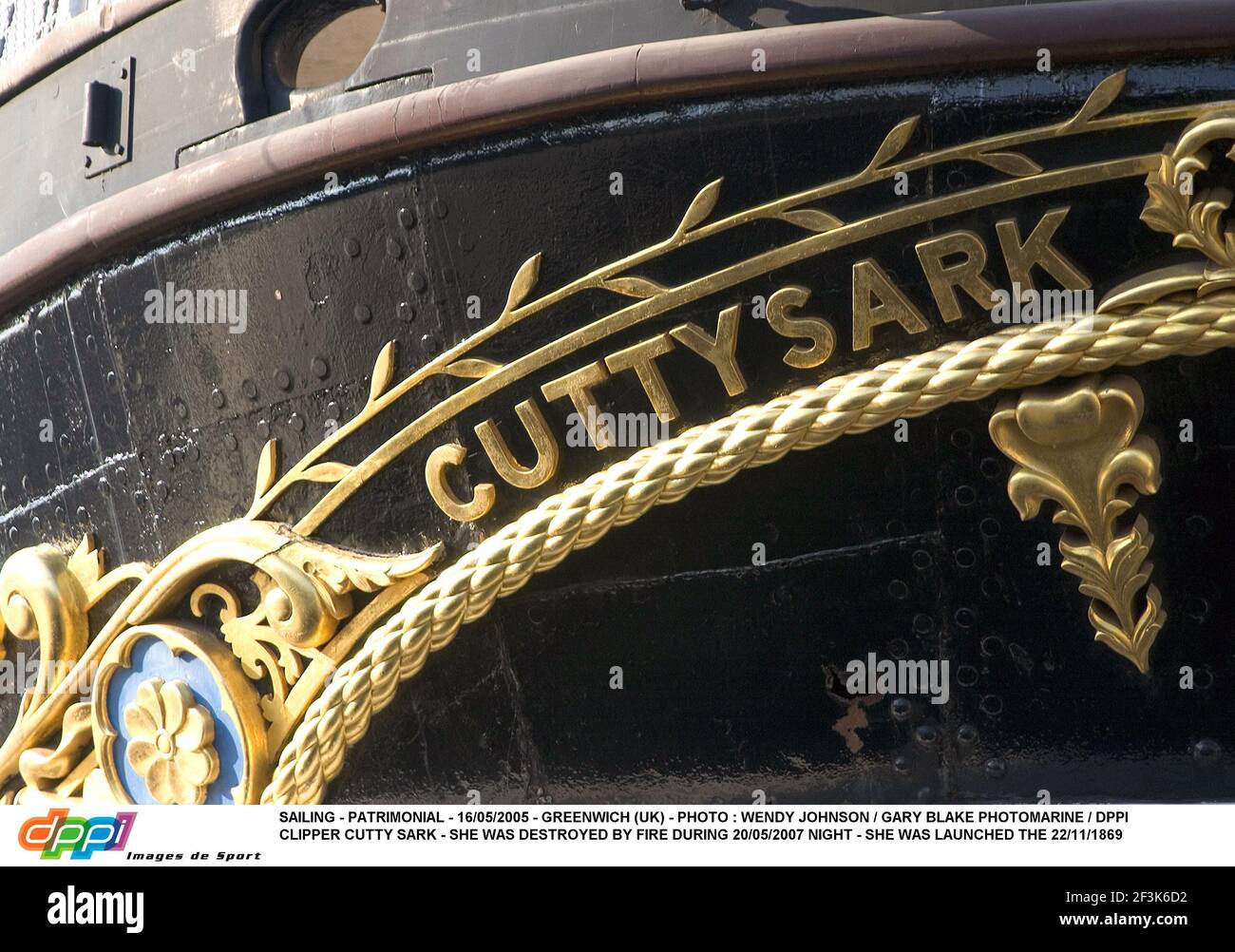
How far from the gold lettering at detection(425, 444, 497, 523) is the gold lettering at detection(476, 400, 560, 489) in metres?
0.05

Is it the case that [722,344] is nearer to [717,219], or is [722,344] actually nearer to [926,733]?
[717,219]

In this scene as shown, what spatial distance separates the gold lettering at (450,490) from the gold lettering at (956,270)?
855 millimetres

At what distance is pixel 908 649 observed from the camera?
238 centimetres

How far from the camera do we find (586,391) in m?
2.44

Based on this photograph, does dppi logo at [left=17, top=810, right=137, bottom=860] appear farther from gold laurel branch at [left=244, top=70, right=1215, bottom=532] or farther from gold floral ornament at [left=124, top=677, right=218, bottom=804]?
gold laurel branch at [left=244, top=70, right=1215, bottom=532]

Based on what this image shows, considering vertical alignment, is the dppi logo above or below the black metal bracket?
below

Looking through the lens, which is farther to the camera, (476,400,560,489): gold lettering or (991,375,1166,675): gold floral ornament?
(476,400,560,489): gold lettering

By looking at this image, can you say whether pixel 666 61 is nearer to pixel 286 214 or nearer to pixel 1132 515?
pixel 286 214

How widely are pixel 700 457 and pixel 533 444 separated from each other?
32cm

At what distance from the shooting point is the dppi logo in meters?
2.80

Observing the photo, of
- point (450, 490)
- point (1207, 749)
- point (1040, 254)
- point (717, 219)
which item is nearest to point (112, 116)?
point (450, 490)

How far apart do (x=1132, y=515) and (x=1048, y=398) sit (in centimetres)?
24

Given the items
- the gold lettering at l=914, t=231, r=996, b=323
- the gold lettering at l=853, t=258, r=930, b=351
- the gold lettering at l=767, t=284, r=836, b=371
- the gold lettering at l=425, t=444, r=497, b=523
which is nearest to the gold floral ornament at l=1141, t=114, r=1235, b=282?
the gold lettering at l=914, t=231, r=996, b=323

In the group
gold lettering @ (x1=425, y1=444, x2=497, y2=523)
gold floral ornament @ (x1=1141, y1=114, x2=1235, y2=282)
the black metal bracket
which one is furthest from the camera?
the black metal bracket
